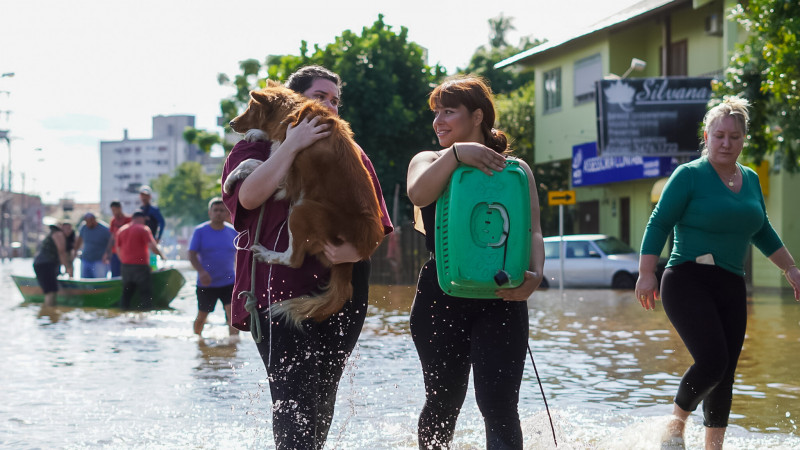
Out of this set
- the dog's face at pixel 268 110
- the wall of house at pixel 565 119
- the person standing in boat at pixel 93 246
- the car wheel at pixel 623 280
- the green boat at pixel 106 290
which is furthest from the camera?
the wall of house at pixel 565 119

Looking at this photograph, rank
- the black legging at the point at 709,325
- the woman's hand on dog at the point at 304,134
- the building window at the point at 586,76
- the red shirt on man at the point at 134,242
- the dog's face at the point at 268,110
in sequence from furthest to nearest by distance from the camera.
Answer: the building window at the point at 586,76
the red shirt on man at the point at 134,242
the black legging at the point at 709,325
the dog's face at the point at 268,110
the woman's hand on dog at the point at 304,134

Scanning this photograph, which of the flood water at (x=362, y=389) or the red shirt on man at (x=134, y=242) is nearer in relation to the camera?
the flood water at (x=362, y=389)

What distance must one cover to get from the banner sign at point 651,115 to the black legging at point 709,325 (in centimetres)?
2112

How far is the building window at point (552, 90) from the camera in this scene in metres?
33.5

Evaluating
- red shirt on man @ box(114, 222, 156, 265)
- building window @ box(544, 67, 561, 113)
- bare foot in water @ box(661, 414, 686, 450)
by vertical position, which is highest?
building window @ box(544, 67, 561, 113)

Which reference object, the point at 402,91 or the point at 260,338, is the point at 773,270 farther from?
the point at 260,338

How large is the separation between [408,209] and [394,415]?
106 ft

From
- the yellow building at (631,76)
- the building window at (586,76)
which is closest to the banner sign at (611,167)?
the yellow building at (631,76)

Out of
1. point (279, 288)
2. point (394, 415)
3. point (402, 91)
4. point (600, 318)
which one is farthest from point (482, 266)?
point (402, 91)

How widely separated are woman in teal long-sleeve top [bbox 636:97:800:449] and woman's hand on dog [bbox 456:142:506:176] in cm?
148

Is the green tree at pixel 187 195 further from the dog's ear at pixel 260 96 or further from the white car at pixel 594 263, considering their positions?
the dog's ear at pixel 260 96

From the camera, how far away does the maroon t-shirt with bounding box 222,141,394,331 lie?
3.82 m

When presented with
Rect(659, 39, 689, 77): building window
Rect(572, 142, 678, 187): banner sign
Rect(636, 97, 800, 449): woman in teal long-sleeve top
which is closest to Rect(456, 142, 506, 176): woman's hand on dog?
Rect(636, 97, 800, 449): woman in teal long-sleeve top

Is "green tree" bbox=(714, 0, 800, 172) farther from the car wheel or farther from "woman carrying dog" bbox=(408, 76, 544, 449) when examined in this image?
"woman carrying dog" bbox=(408, 76, 544, 449)
